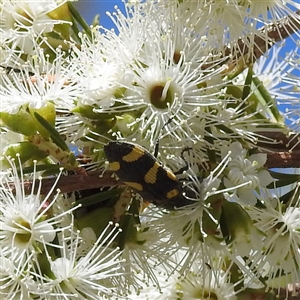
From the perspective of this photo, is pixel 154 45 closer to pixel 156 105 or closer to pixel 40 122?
pixel 156 105

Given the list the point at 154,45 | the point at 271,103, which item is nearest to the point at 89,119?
the point at 154,45

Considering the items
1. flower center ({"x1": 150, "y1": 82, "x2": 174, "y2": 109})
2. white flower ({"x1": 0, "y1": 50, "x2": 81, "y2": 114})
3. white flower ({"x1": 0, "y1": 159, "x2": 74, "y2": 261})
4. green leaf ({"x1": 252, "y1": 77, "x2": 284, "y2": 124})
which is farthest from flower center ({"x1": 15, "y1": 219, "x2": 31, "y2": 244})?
green leaf ({"x1": 252, "y1": 77, "x2": 284, "y2": 124})

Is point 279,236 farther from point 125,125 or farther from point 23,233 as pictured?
point 23,233

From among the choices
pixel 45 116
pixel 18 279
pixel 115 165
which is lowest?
pixel 18 279

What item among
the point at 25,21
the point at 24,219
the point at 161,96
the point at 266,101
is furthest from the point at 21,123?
the point at 266,101

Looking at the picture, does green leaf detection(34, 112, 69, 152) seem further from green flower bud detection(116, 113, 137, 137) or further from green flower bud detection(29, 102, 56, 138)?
green flower bud detection(116, 113, 137, 137)

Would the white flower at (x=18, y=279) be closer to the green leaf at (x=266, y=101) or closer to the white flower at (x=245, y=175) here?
the white flower at (x=245, y=175)

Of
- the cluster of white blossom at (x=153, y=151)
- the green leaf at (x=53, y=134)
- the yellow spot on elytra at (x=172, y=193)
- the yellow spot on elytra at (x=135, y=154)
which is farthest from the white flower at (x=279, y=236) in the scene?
the green leaf at (x=53, y=134)
